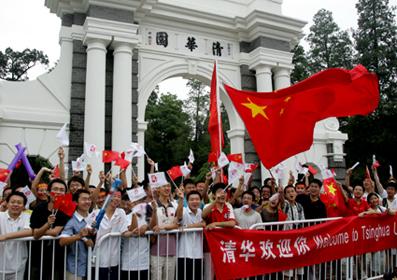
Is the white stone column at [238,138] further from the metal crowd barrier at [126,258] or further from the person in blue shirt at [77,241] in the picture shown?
the person in blue shirt at [77,241]

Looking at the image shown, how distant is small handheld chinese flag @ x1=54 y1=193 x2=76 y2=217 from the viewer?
12.1ft

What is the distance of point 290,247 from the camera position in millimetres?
4535

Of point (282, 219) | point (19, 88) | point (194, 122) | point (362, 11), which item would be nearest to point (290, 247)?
point (282, 219)

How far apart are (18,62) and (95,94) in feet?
83.4

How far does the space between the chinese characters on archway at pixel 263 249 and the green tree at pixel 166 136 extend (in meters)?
20.4

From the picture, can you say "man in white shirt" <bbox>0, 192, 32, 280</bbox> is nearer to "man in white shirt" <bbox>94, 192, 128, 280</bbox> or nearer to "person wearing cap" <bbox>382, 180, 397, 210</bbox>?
"man in white shirt" <bbox>94, 192, 128, 280</bbox>

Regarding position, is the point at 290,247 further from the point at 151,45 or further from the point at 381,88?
the point at 381,88

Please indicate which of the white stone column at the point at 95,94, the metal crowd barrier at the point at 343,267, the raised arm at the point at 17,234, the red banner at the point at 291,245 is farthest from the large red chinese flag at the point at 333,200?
the white stone column at the point at 95,94

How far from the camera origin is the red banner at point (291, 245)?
13.4 ft

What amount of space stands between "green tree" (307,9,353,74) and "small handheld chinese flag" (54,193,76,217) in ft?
73.6

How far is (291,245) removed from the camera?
4543 millimetres

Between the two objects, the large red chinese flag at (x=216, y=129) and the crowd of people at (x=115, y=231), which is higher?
the large red chinese flag at (x=216, y=129)

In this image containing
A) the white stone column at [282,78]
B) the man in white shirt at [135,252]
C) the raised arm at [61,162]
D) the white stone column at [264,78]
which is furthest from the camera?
the white stone column at [282,78]

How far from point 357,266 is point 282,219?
4.47 feet
